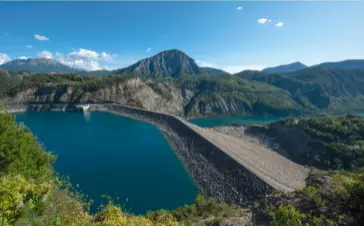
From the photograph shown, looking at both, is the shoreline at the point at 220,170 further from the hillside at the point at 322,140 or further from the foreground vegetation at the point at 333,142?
the foreground vegetation at the point at 333,142

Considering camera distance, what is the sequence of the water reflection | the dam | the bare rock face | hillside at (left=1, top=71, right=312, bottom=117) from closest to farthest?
1. the dam
2. the water reflection
3. the bare rock face
4. hillside at (left=1, top=71, right=312, bottom=117)

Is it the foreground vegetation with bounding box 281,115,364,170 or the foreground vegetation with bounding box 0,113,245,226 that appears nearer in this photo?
the foreground vegetation with bounding box 0,113,245,226

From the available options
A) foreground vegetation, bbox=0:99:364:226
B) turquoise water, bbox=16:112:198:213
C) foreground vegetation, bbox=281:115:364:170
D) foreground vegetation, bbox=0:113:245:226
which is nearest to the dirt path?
foreground vegetation, bbox=281:115:364:170

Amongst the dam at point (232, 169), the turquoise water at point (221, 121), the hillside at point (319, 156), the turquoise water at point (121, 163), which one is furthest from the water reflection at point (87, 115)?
the hillside at point (319, 156)

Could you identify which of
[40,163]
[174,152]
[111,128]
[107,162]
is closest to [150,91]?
[111,128]

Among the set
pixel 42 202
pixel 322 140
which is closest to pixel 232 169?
pixel 42 202

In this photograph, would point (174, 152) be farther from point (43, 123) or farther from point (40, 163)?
point (43, 123)

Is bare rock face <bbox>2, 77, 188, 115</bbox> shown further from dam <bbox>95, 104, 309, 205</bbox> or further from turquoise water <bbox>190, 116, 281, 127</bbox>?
dam <bbox>95, 104, 309, 205</bbox>
